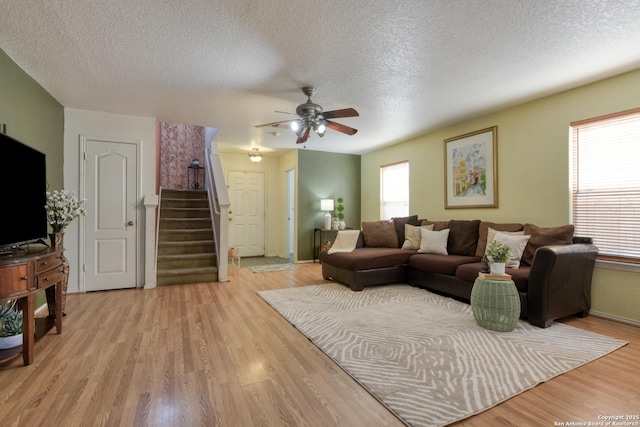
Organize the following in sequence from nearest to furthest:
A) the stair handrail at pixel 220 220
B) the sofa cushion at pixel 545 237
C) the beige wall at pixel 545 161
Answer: the beige wall at pixel 545 161
the sofa cushion at pixel 545 237
the stair handrail at pixel 220 220

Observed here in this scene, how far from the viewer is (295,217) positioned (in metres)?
6.59

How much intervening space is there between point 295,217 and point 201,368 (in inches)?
182

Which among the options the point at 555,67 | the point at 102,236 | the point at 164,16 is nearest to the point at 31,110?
the point at 102,236

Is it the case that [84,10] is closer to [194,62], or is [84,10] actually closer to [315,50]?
[194,62]

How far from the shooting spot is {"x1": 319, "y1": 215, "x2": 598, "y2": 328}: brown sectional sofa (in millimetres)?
2830

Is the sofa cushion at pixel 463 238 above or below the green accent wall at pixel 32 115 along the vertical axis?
below

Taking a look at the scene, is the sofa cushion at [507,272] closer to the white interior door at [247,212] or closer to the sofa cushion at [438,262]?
the sofa cushion at [438,262]

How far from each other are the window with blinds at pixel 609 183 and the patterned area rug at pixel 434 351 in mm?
1113

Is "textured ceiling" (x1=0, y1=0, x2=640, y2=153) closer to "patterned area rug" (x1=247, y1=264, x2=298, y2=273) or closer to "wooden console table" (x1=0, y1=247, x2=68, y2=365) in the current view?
"wooden console table" (x1=0, y1=247, x2=68, y2=365)

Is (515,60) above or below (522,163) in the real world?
above

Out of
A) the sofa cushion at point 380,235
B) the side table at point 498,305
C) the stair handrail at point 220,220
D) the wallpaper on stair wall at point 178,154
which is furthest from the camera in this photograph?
the wallpaper on stair wall at point 178,154

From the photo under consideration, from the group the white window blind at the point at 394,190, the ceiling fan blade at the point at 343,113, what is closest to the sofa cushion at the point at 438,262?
the white window blind at the point at 394,190

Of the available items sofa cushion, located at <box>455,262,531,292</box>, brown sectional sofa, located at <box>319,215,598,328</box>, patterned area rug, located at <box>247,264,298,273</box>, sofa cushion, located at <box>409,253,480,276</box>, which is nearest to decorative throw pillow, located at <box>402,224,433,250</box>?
brown sectional sofa, located at <box>319,215,598,328</box>

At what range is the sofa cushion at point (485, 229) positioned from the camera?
3773 mm
